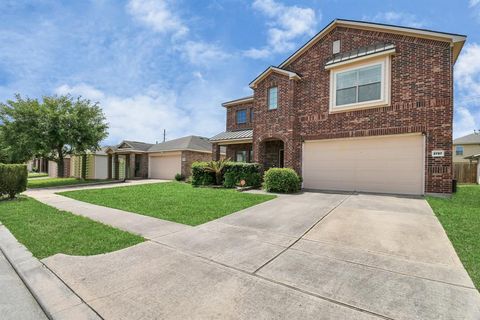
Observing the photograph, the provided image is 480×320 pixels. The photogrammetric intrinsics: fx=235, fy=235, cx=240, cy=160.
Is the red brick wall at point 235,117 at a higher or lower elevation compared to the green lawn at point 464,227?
higher

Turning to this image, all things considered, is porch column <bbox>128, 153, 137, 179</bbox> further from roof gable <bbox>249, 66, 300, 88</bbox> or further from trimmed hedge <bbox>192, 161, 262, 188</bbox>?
roof gable <bbox>249, 66, 300, 88</bbox>

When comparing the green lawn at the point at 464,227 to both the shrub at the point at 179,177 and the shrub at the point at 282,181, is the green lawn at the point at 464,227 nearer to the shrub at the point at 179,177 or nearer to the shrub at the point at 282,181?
the shrub at the point at 282,181

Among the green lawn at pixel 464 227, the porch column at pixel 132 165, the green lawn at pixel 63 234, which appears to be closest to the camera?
the green lawn at pixel 464 227

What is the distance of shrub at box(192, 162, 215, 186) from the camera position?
1455cm

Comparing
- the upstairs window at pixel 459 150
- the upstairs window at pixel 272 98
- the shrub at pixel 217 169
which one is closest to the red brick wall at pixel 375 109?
the upstairs window at pixel 272 98

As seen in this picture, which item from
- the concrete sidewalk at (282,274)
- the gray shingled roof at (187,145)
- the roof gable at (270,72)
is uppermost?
the roof gable at (270,72)

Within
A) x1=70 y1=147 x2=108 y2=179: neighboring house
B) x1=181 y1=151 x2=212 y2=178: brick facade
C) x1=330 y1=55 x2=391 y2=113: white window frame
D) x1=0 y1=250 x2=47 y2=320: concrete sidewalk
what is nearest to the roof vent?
x1=330 y1=55 x2=391 y2=113: white window frame

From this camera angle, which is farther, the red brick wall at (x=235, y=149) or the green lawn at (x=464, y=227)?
the red brick wall at (x=235, y=149)

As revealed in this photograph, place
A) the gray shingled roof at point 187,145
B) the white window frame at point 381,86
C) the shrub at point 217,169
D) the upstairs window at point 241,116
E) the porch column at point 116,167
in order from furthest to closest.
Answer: the porch column at point 116,167
the gray shingled roof at point 187,145
the upstairs window at point 241,116
the shrub at point 217,169
the white window frame at point 381,86

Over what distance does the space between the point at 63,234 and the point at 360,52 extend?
1305 centimetres

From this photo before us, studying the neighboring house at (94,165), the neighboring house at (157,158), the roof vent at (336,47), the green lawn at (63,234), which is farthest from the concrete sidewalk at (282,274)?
the neighboring house at (94,165)

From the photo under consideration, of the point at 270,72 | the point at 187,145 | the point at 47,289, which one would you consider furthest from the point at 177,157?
the point at 47,289

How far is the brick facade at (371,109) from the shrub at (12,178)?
1103cm

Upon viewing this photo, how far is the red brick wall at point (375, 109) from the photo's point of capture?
9352 millimetres
